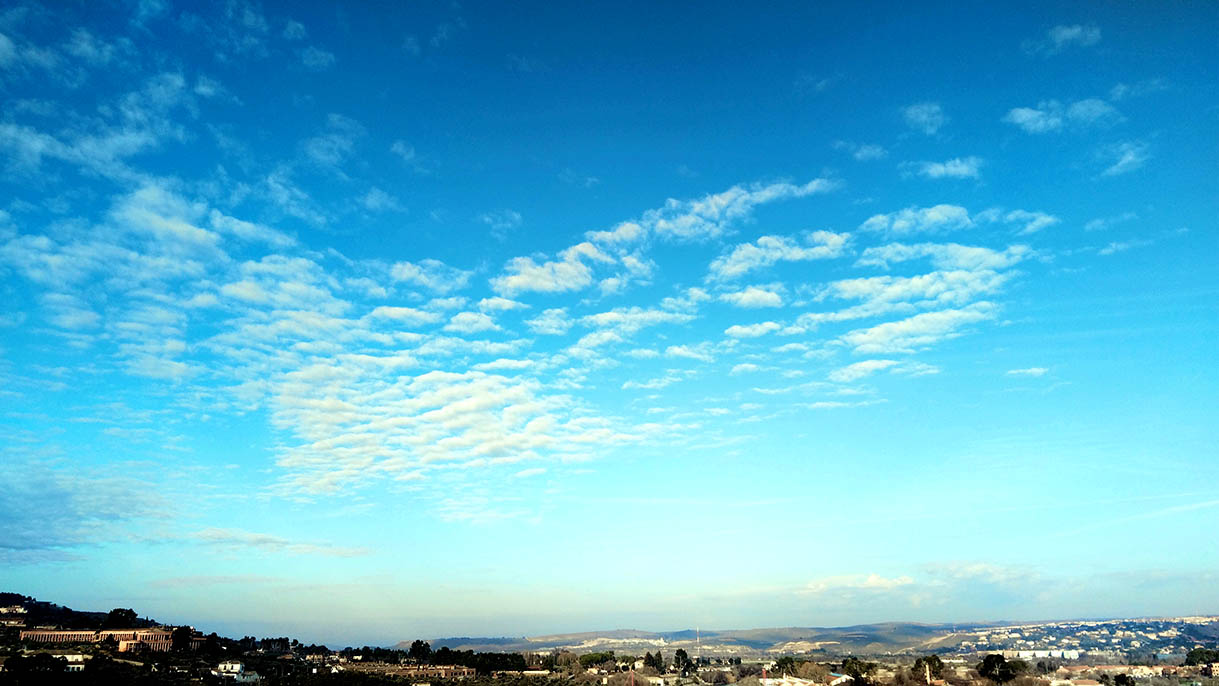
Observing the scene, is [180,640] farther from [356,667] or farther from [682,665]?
[682,665]

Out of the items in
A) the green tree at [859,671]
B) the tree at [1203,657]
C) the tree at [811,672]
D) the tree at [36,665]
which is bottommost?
the tree at [811,672]

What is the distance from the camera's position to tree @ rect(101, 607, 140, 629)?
148875 millimetres

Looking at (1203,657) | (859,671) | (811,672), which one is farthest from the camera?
(811,672)

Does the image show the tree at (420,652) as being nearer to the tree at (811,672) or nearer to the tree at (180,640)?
the tree at (180,640)

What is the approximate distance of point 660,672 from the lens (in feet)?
500

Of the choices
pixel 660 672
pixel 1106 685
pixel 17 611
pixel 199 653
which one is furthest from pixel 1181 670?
pixel 17 611

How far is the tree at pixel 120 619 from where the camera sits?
488 feet

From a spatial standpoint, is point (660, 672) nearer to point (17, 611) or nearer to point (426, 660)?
point (426, 660)

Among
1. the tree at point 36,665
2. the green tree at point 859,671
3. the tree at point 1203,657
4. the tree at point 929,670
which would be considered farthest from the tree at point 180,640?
the tree at point 1203,657

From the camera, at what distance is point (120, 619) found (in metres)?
152

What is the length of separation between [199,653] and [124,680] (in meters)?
51.4

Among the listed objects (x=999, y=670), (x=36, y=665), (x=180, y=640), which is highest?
(x=36, y=665)

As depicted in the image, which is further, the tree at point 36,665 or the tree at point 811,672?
the tree at point 811,672

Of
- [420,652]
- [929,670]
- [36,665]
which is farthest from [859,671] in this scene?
[36,665]
